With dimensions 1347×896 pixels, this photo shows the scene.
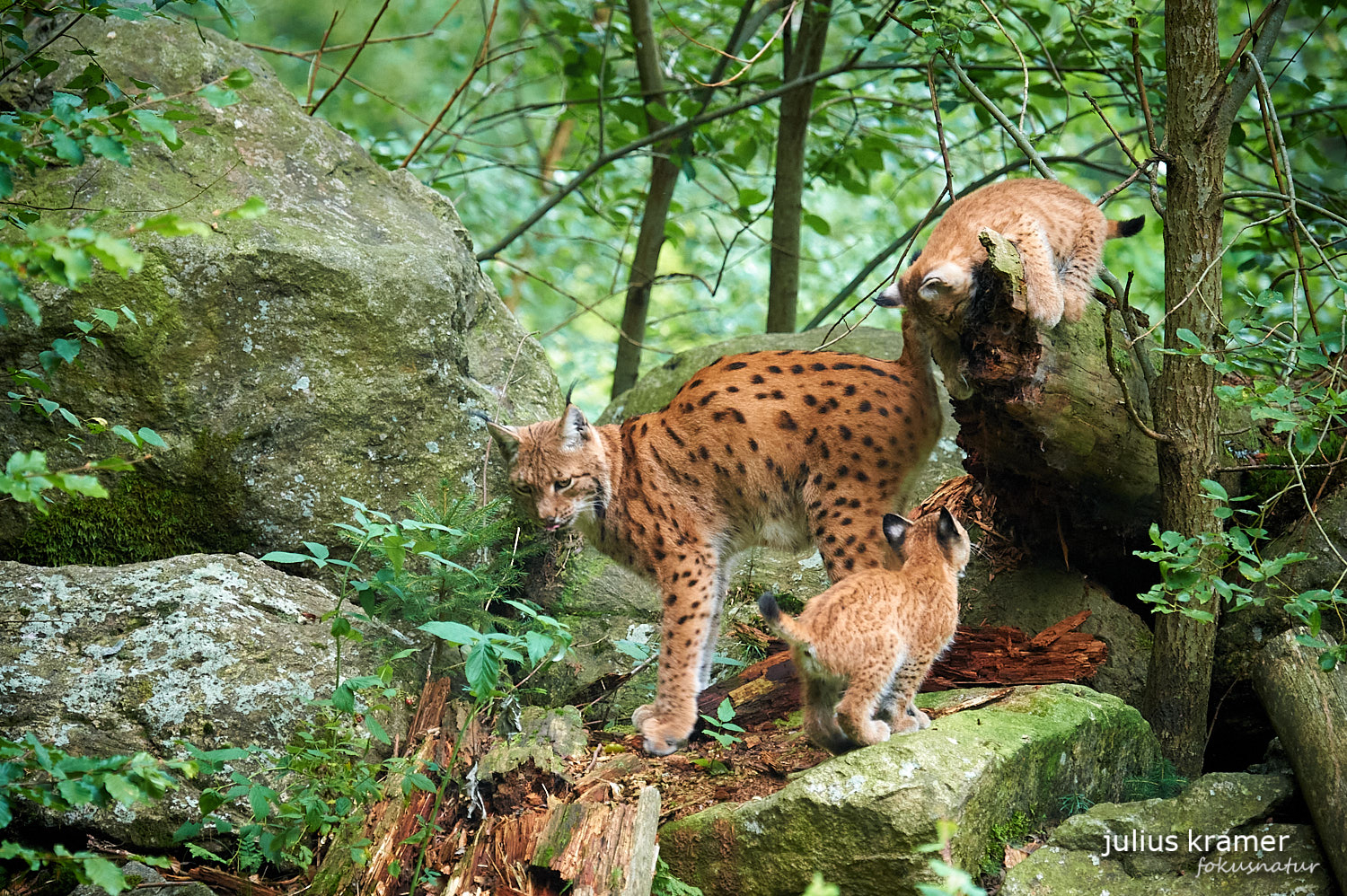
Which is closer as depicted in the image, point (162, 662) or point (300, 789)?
point (300, 789)

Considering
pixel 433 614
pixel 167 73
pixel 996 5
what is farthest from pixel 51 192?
pixel 996 5

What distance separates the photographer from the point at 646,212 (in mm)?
9414

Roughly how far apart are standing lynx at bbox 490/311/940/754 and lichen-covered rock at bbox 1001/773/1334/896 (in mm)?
1829

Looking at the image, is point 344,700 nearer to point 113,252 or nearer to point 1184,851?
point 113,252

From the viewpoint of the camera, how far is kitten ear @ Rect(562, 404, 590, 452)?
6246mm

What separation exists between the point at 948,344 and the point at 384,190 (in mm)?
4307

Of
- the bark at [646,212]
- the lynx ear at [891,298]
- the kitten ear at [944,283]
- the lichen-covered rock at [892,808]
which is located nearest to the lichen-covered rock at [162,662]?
the lichen-covered rock at [892,808]

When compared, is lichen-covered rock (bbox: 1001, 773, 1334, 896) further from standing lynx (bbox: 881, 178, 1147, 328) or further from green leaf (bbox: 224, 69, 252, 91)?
green leaf (bbox: 224, 69, 252, 91)

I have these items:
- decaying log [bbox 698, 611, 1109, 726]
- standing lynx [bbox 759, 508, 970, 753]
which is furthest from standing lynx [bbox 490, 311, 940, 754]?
standing lynx [bbox 759, 508, 970, 753]

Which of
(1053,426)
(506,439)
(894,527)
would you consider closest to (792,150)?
(506,439)

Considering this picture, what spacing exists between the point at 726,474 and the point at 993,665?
1894 mm

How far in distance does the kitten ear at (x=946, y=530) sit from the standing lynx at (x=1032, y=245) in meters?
1.04

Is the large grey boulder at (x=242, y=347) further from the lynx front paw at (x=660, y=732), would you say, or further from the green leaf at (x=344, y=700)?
the green leaf at (x=344, y=700)

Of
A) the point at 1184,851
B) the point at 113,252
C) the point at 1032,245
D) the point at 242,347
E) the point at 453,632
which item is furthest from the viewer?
the point at 242,347
